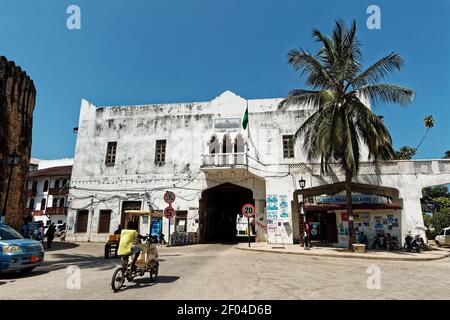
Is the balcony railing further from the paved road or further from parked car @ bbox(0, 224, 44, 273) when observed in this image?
parked car @ bbox(0, 224, 44, 273)

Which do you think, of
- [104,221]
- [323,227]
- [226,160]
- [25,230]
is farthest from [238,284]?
[104,221]

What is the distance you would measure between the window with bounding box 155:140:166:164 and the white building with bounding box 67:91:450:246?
0.29ft

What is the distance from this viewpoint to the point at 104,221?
80.5ft

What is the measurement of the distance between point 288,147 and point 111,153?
15.9 metres

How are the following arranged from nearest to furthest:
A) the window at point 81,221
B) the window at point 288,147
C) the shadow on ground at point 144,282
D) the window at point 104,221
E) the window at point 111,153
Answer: the shadow on ground at point 144,282 → the window at point 288,147 → the window at point 104,221 → the window at point 81,221 → the window at point 111,153

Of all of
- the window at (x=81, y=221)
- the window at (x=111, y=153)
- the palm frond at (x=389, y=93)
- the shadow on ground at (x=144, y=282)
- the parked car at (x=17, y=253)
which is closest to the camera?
the shadow on ground at (x=144, y=282)

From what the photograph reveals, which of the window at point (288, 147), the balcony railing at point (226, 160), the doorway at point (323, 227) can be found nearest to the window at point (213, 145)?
the balcony railing at point (226, 160)

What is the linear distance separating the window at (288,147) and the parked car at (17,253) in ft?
60.2

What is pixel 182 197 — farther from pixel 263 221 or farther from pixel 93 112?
pixel 93 112

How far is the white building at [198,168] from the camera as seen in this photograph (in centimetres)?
2069

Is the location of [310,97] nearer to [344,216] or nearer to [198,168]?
[344,216]

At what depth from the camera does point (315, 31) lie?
646 inches

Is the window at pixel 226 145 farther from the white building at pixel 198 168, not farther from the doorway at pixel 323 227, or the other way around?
the doorway at pixel 323 227

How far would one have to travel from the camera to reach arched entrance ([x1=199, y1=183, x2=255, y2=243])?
25.0m
